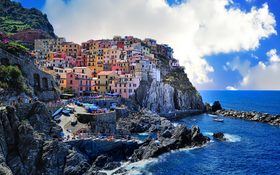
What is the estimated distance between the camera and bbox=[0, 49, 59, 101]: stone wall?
199ft

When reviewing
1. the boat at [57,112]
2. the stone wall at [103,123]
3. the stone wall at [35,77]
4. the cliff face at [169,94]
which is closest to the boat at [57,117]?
the boat at [57,112]

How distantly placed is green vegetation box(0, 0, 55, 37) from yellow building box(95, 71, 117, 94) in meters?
80.2

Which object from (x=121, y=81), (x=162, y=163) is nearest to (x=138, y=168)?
(x=162, y=163)

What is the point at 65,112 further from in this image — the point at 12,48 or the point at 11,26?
the point at 11,26

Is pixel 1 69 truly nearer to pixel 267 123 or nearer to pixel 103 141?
pixel 103 141

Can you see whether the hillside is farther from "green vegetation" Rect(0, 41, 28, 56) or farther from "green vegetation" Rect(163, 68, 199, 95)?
"green vegetation" Rect(0, 41, 28, 56)

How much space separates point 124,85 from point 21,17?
111 meters

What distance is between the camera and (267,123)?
107 m

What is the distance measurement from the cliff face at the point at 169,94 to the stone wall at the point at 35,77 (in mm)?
37016

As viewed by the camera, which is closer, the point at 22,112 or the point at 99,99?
the point at 22,112

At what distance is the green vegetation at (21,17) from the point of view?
168m

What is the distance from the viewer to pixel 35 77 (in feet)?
229

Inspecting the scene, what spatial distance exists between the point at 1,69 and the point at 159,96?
225 ft

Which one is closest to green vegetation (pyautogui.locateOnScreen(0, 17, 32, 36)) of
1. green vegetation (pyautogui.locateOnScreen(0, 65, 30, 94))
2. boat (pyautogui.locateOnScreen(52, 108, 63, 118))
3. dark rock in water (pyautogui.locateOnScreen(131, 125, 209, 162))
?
boat (pyautogui.locateOnScreen(52, 108, 63, 118))
